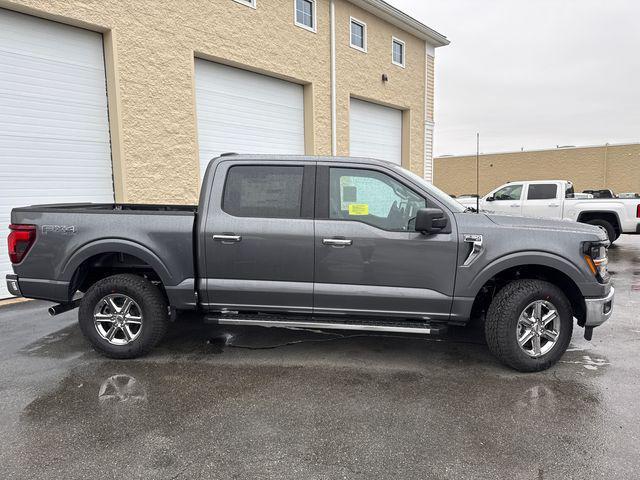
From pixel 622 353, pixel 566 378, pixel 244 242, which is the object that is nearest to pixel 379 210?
pixel 244 242

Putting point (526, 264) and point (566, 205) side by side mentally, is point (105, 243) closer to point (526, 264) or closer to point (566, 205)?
point (526, 264)

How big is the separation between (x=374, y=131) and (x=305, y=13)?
4.53m

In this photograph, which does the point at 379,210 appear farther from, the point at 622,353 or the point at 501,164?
the point at 501,164

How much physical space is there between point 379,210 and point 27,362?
3844 mm

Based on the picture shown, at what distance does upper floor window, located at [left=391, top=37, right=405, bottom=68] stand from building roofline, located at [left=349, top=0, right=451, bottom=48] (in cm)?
51

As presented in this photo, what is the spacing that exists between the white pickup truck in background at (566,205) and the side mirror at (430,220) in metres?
7.74

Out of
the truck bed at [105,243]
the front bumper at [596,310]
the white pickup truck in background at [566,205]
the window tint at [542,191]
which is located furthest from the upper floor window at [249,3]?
the front bumper at [596,310]

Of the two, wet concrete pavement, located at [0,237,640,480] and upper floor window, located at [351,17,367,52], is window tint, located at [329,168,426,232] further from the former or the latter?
upper floor window, located at [351,17,367,52]

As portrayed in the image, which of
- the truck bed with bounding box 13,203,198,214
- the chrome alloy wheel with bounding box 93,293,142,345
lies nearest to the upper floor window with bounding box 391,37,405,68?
the truck bed with bounding box 13,203,198,214

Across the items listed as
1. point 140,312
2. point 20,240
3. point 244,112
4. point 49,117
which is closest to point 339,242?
point 140,312

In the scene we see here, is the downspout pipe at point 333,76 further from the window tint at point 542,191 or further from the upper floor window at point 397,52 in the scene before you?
the window tint at point 542,191

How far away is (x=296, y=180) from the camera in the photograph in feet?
13.7

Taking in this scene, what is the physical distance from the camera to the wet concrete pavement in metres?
2.63

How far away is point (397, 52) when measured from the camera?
1547 centimetres
